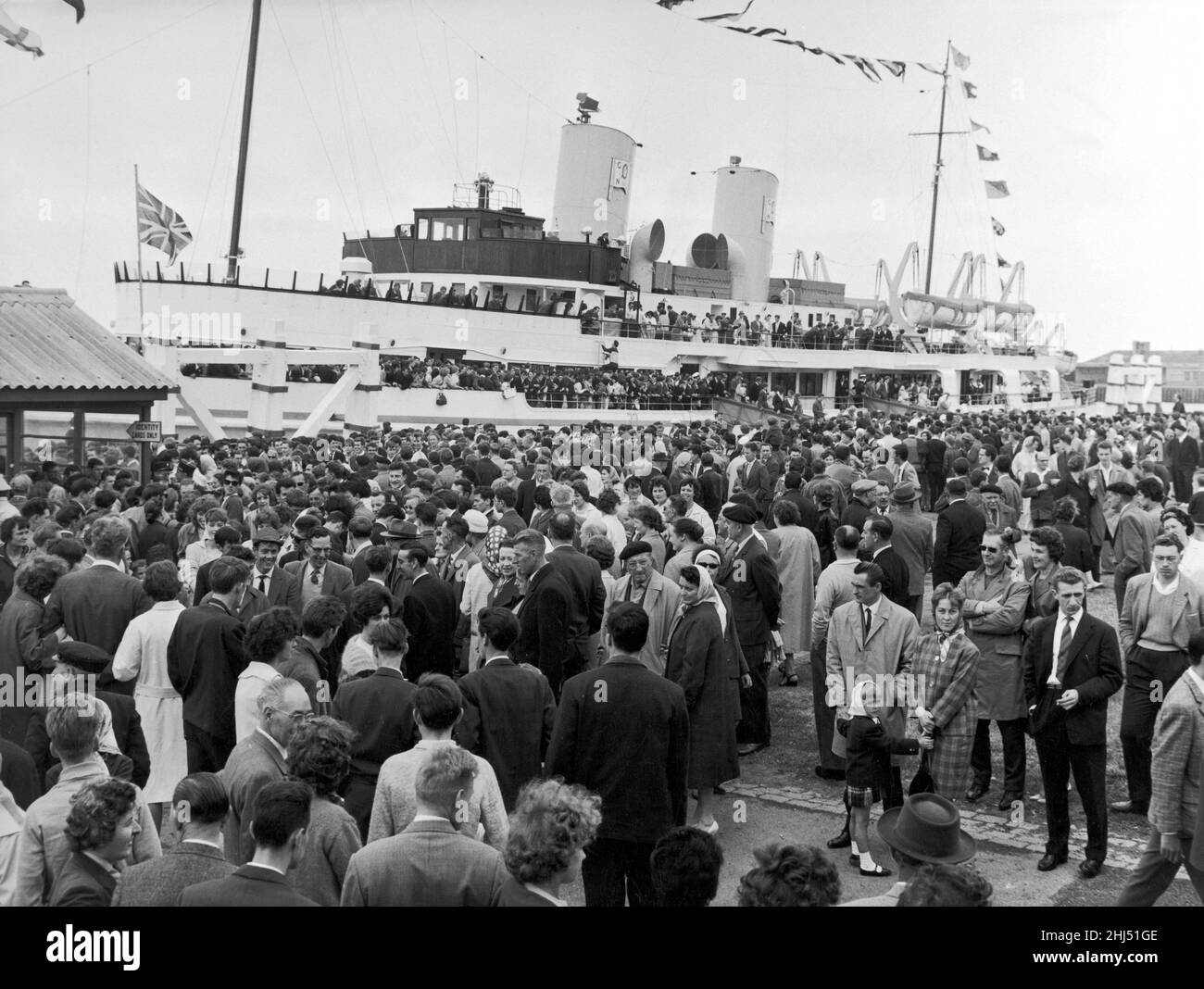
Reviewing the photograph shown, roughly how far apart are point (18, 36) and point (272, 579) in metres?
11.7

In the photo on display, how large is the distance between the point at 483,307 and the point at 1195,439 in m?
20.4

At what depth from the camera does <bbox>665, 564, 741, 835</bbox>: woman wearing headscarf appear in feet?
23.2

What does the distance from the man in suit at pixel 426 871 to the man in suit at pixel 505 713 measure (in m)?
1.71

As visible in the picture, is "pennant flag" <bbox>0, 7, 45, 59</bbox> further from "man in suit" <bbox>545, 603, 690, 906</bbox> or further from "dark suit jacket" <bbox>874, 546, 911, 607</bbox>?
"man in suit" <bbox>545, 603, 690, 906</bbox>

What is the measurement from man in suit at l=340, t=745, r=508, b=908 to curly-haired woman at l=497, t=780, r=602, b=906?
0.45ft

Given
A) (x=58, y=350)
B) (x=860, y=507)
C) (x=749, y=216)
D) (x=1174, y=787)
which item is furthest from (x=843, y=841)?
(x=749, y=216)

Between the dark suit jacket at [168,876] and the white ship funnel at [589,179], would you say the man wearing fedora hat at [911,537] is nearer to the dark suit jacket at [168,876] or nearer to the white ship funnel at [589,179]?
the dark suit jacket at [168,876]

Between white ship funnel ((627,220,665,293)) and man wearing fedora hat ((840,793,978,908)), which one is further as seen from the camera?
white ship funnel ((627,220,665,293))

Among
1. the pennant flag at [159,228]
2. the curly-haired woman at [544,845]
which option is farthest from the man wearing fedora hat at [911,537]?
the pennant flag at [159,228]

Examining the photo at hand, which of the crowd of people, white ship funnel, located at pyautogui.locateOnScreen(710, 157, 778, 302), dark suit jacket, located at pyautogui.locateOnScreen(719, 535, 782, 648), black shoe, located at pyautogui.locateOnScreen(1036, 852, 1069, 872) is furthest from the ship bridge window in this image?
black shoe, located at pyautogui.locateOnScreen(1036, 852, 1069, 872)

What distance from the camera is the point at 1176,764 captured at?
544 centimetres

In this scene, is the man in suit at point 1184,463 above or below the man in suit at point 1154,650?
above

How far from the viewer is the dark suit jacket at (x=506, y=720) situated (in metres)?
5.80

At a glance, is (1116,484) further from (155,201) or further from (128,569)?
(155,201)
